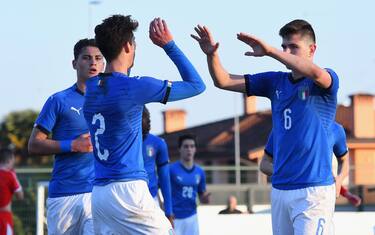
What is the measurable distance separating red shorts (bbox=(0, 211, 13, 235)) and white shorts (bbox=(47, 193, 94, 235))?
22.5 feet

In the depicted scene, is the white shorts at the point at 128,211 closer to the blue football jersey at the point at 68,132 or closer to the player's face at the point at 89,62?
the blue football jersey at the point at 68,132

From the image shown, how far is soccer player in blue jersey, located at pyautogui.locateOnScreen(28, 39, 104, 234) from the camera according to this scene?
33.3 feet

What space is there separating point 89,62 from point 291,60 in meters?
2.84

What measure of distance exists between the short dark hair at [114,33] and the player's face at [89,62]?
6.98 ft

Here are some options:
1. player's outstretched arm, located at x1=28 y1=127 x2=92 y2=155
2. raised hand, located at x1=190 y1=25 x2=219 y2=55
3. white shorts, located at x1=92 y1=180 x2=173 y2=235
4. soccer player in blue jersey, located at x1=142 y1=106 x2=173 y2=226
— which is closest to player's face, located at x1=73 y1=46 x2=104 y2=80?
player's outstretched arm, located at x1=28 y1=127 x2=92 y2=155

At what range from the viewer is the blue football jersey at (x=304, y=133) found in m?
8.52

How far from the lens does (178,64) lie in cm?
814

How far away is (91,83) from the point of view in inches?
324

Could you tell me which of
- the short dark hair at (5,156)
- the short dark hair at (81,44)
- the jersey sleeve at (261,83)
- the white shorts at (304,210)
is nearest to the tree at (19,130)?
the short dark hair at (5,156)

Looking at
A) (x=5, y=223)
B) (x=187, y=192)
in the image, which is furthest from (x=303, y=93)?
(x=5, y=223)

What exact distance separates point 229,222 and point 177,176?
10.4 feet

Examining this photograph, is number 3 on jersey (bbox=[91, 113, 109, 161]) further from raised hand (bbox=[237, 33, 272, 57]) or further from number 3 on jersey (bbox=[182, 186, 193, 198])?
number 3 on jersey (bbox=[182, 186, 193, 198])

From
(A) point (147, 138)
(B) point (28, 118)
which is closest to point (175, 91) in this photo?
(A) point (147, 138)

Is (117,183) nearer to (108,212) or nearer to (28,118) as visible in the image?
(108,212)
